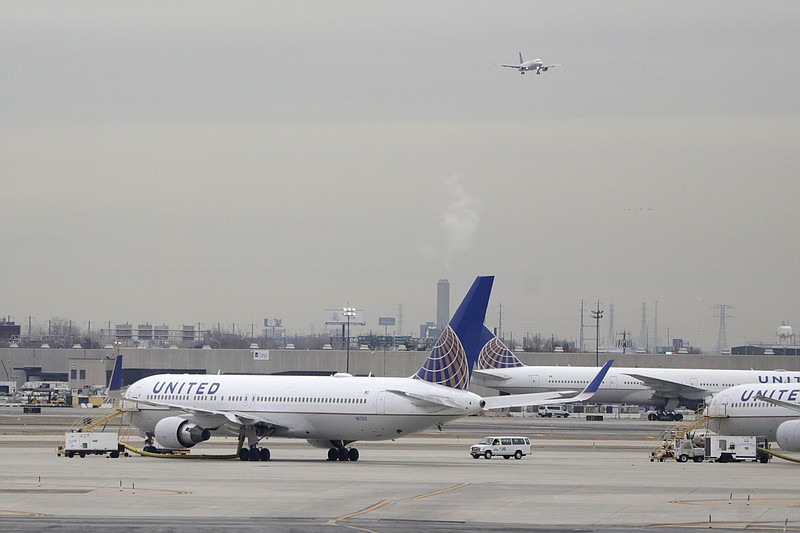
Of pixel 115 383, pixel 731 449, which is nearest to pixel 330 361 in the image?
pixel 115 383

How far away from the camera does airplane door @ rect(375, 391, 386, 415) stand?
63312 millimetres

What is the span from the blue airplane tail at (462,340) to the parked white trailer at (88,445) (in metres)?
17.5

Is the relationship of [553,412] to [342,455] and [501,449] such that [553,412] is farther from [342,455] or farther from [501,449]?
[342,455]

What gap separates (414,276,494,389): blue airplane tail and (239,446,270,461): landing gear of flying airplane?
31.1ft

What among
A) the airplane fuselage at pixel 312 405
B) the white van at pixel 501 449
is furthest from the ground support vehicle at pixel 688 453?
the airplane fuselage at pixel 312 405

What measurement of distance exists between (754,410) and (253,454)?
28.9 meters

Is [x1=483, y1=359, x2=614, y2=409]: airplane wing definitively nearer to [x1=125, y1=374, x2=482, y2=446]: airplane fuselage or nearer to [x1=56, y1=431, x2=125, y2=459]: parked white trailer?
[x1=125, y1=374, x2=482, y2=446]: airplane fuselage

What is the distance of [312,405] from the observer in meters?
65.3

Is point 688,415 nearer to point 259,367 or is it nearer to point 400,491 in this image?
point 259,367

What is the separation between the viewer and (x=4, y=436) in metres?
85.8

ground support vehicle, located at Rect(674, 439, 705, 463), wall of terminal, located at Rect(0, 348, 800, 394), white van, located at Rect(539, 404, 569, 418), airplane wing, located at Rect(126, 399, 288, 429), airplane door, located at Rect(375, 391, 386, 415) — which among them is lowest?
white van, located at Rect(539, 404, 569, 418)

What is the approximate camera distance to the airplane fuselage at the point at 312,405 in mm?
62594

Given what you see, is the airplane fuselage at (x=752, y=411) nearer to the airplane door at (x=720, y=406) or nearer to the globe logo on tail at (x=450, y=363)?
the airplane door at (x=720, y=406)

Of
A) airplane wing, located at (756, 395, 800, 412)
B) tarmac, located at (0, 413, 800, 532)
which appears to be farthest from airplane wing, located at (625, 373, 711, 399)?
airplane wing, located at (756, 395, 800, 412)
